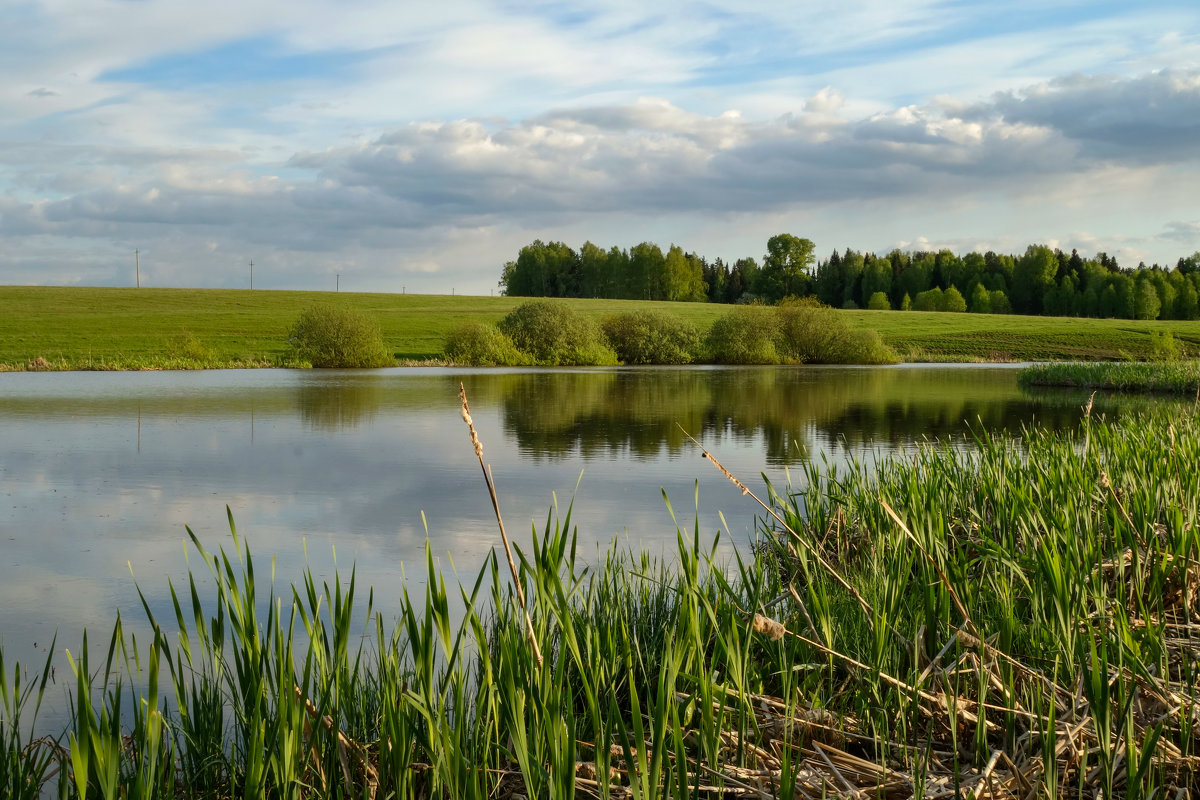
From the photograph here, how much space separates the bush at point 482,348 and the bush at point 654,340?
23.2 feet

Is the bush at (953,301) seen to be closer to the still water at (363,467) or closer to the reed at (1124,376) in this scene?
the reed at (1124,376)

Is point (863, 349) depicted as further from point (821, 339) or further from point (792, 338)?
point (792, 338)

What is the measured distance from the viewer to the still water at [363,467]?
779cm

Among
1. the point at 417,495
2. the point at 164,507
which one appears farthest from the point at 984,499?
the point at 164,507

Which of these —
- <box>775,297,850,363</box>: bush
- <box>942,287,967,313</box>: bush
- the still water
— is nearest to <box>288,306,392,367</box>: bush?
the still water

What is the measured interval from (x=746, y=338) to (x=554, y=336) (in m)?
10.9

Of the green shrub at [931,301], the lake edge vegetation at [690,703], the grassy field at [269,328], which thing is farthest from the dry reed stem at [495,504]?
the green shrub at [931,301]

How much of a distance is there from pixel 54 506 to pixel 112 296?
71.3 m

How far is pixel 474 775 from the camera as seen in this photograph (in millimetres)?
2553

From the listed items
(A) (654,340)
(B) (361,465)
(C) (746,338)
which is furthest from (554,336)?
(B) (361,465)

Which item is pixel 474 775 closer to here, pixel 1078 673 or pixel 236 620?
pixel 236 620

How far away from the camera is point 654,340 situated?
2095 inches

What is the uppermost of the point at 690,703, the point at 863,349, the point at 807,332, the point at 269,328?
the point at 269,328

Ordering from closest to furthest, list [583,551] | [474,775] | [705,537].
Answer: [474,775], [583,551], [705,537]
